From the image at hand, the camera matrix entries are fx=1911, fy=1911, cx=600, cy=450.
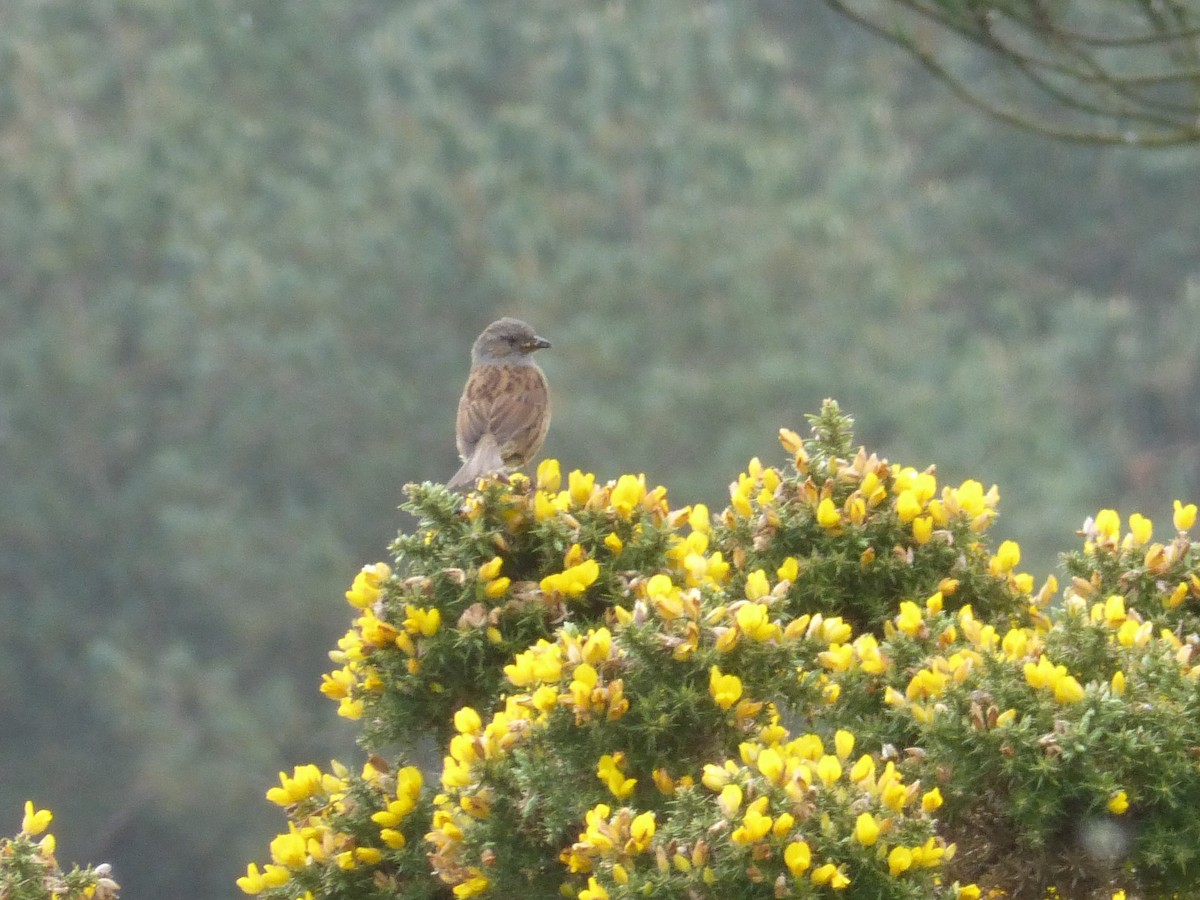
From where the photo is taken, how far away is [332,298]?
728 inches

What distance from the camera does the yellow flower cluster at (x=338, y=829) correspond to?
3.86 metres

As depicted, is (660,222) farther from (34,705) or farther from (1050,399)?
(34,705)

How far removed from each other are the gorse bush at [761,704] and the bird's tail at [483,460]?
185 centimetres

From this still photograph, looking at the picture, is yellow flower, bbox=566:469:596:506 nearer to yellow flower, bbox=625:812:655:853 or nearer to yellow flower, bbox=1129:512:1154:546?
yellow flower, bbox=625:812:655:853

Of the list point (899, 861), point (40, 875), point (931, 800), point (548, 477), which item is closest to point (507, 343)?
point (548, 477)

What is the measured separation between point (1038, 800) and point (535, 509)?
123 cm

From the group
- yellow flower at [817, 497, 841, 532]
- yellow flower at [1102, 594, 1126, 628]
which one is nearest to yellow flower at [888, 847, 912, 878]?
yellow flower at [1102, 594, 1126, 628]

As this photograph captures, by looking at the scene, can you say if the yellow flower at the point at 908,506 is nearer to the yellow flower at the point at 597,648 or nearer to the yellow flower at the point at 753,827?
the yellow flower at the point at 597,648

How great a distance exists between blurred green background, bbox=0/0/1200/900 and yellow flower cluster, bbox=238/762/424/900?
12524 millimetres

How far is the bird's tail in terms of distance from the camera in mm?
6164

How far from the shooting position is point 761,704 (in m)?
3.50

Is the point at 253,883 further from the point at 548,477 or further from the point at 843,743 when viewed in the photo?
the point at 843,743

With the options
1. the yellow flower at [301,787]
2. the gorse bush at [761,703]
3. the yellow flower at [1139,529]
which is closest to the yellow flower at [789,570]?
the gorse bush at [761,703]

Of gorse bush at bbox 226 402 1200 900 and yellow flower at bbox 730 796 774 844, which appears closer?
yellow flower at bbox 730 796 774 844
